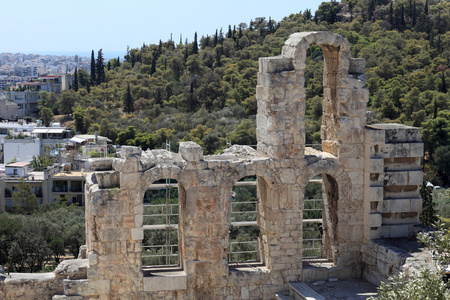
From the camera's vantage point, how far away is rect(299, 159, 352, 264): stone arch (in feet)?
44.2

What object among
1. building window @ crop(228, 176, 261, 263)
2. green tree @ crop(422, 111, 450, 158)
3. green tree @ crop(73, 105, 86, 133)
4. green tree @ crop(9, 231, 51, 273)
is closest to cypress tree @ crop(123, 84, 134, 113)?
green tree @ crop(73, 105, 86, 133)

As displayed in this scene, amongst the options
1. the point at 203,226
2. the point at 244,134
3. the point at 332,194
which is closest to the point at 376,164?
the point at 332,194

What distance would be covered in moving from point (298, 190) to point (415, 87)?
35.8 metres

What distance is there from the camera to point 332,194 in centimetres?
1416

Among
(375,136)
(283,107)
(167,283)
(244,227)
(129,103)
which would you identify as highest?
(129,103)

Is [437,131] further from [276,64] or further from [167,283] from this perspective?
[167,283]

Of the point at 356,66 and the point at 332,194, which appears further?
the point at 332,194

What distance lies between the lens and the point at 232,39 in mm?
72312

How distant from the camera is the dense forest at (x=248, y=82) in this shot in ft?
143

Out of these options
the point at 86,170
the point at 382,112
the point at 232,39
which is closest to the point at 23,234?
the point at 86,170

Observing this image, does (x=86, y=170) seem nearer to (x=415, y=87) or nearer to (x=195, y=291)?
(x=415, y=87)

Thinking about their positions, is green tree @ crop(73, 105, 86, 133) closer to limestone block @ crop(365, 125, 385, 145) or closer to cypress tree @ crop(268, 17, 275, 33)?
cypress tree @ crop(268, 17, 275, 33)

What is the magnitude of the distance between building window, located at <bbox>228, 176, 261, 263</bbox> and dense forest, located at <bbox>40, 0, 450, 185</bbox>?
699cm

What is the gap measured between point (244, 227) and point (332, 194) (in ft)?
41.3
